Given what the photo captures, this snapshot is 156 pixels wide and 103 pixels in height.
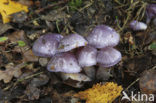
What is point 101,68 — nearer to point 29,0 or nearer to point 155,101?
point 155,101

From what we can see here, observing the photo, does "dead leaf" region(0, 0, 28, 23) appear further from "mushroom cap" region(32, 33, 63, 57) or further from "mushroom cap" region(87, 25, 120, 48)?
"mushroom cap" region(87, 25, 120, 48)

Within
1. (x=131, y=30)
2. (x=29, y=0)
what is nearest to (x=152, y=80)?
(x=131, y=30)

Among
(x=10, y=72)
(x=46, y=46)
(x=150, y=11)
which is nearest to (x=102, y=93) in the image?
(x=46, y=46)

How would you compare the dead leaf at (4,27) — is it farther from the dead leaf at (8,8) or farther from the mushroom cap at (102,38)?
the mushroom cap at (102,38)

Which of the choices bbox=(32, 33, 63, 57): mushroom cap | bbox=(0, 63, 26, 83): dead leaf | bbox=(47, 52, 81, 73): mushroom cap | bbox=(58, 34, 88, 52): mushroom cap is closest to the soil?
bbox=(0, 63, 26, 83): dead leaf

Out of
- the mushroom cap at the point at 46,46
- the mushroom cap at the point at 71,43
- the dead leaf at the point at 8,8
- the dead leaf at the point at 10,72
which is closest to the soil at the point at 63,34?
the dead leaf at the point at 10,72

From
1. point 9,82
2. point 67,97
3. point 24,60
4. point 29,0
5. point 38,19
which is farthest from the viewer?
point 29,0

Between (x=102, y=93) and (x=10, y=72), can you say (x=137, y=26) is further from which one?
(x=10, y=72)
